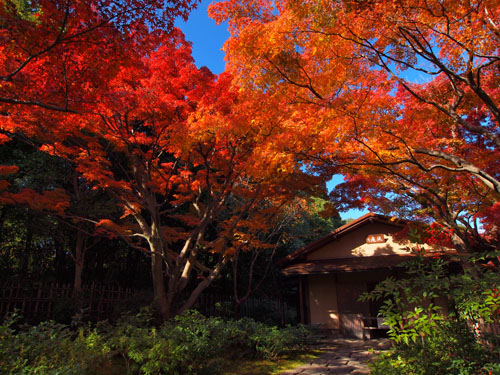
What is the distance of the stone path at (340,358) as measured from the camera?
692 centimetres

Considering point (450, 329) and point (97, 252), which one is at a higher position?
point (97, 252)

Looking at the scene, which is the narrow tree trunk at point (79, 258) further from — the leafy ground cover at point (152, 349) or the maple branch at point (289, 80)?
the maple branch at point (289, 80)

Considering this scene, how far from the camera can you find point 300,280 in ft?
48.5

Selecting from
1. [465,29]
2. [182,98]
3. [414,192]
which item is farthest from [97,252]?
[465,29]

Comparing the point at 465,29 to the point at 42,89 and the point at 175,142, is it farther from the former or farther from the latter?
the point at 42,89

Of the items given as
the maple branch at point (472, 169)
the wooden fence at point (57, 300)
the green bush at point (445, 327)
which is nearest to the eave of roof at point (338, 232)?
the wooden fence at point (57, 300)

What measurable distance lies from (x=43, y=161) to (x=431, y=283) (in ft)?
41.7

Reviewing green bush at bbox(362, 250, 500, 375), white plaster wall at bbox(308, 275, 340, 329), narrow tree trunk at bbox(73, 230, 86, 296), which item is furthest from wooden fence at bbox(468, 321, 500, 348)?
narrow tree trunk at bbox(73, 230, 86, 296)

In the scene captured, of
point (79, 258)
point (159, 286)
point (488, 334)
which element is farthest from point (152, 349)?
point (79, 258)

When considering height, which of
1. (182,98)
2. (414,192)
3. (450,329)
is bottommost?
(450,329)

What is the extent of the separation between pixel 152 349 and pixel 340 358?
5454 millimetres

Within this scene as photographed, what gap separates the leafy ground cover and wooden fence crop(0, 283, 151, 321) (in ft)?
6.42

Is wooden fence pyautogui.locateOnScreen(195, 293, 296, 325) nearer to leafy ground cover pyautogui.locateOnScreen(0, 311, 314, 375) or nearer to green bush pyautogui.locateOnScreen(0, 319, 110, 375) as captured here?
leafy ground cover pyautogui.locateOnScreen(0, 311, 314, 375)

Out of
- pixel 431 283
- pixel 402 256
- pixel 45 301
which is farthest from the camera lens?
pixel 402 256
